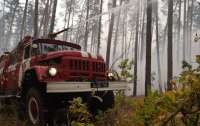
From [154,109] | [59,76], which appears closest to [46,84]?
[59,76]

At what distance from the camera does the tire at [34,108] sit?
6.83 meters

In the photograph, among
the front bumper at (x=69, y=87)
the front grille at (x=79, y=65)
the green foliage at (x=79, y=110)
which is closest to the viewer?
the green foliage at (x=79, y=110)

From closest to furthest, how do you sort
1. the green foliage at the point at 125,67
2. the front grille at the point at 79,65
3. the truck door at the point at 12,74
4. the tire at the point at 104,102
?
the green foliage at the point at 125,67
the front grille at the point at 79,65
the tire at the point at 104,102
the truck door at the point at 12,74

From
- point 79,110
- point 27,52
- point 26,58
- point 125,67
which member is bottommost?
point 79,110

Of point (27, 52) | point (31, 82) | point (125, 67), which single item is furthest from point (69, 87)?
point (27, 52)

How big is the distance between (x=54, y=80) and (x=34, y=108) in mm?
820

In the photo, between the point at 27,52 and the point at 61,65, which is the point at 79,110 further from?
the point at 27,52

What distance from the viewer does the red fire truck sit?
6.89m

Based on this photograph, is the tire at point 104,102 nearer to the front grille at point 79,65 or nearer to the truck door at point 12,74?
the front grille at point 79,65

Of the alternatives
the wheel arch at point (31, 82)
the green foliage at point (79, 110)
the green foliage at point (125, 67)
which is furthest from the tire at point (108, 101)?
the green foliage at point (79, 110)

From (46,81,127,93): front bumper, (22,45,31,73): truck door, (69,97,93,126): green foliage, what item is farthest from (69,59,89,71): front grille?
(69,97,93,126): green foliage

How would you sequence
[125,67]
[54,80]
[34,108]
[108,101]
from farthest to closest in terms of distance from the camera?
[108,101], [125,67], [34,108], [54,80]

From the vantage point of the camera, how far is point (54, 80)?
7.20 metres

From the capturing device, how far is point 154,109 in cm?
197
